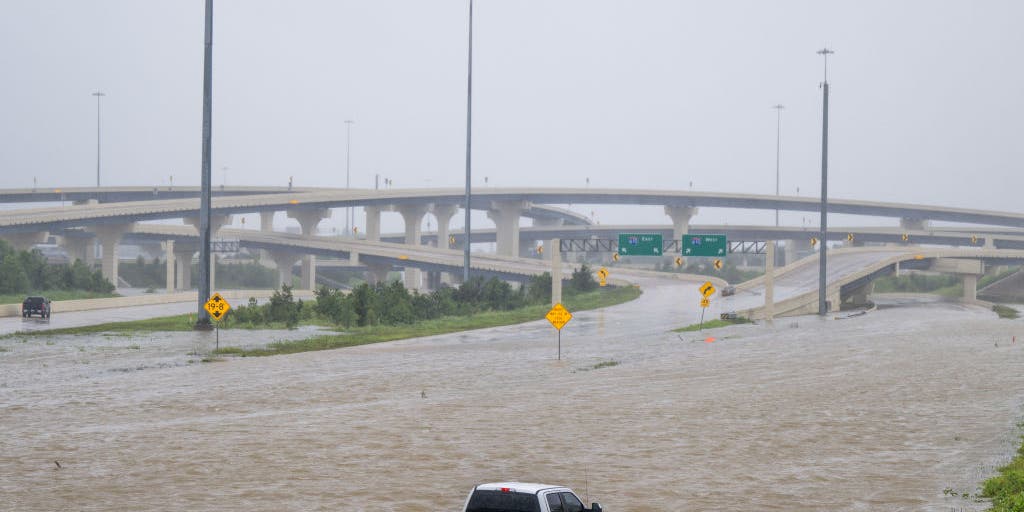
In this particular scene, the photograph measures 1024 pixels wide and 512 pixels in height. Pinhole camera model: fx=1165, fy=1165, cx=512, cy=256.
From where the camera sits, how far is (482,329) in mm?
67750

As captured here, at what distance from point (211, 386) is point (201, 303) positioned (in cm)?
2224

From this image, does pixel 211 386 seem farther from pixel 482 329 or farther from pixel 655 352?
pixel 482 329

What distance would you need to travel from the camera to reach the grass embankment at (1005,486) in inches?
725

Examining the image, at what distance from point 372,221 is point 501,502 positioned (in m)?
149

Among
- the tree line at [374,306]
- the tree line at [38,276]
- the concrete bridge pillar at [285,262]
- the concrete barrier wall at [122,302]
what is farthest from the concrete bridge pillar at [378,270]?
the tree line at [374,306]

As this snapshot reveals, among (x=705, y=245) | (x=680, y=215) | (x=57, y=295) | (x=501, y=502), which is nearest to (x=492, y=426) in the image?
(x=501, y=502)

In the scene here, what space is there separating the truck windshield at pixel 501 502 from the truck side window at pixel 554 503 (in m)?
0.29

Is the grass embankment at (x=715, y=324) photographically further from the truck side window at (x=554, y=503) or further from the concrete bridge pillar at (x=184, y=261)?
the concrete bridge pillar at (x=184, y=261)

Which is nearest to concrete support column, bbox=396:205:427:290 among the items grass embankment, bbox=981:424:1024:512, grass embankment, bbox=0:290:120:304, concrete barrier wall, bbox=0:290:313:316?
concrete barrier wall, bbox=0:290:313:316

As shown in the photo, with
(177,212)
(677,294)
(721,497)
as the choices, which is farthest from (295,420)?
(177,212)

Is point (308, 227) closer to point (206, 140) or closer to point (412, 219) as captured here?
point (412, 219)

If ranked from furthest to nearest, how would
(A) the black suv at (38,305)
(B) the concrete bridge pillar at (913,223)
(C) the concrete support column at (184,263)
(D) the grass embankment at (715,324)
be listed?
(B) the concrete bridge pillar at (913,223) < (C) the concrete support column at (184,263) < (A) the black suv at (38,305) < (D) the grass embankment at (715,324)

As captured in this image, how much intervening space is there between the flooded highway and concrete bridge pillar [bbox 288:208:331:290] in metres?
95.8

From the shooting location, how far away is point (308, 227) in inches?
5999
